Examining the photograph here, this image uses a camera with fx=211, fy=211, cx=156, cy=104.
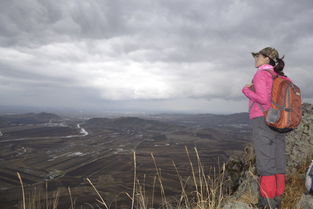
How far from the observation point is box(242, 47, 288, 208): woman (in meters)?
3.21

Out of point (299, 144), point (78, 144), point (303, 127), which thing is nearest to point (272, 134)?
point (299, 144)

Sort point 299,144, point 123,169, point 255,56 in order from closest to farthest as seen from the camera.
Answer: point 255,56 → point 299,144 → point 123,169

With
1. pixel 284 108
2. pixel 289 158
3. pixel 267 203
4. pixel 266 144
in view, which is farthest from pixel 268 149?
pixel 289 158

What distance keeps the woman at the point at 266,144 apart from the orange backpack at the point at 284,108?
11 centimetres

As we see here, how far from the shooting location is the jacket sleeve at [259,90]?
3250 millimetres

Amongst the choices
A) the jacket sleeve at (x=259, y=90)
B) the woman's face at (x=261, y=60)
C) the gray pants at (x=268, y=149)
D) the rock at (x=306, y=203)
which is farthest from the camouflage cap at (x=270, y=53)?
the rock at (x=306, y=203)

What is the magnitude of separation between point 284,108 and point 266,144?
23.6 inches

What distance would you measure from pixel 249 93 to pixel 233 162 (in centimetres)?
536

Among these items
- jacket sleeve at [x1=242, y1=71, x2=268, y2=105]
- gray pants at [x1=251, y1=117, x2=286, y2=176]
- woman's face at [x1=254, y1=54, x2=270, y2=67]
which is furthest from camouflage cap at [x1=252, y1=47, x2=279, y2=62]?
gray pants at [x1=251, y1=117, x2=286, y2=176]

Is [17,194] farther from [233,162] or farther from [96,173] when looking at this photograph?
[233,162]

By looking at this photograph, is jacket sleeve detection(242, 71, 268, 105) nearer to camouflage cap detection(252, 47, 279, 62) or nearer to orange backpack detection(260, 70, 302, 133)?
orange backpack detection(260, 70, 302, 133)

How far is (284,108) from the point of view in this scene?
3.13 m

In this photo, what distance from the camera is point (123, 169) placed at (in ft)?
221

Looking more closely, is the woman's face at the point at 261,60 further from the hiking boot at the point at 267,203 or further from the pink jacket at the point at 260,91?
the hiking boot at the point at 267,203
